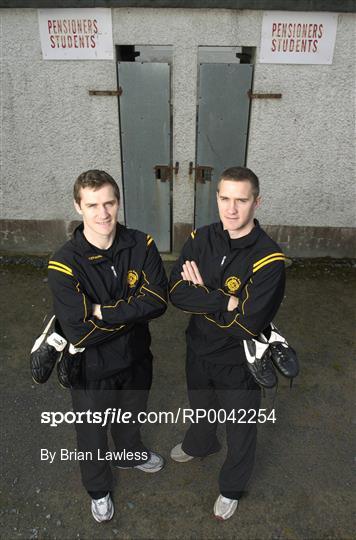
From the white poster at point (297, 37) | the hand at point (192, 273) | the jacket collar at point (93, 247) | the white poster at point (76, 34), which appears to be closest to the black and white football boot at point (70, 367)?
the jacket collar at point (93, 247)

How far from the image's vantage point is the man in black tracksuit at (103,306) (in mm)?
2486

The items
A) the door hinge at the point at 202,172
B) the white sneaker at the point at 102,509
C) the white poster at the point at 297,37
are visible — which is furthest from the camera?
the door hinge at the point at 202,172

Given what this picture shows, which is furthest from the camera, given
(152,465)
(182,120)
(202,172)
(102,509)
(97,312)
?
(202,172)

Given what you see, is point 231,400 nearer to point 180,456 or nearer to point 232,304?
point 232,304

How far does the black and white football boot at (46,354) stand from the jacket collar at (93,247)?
0.55m

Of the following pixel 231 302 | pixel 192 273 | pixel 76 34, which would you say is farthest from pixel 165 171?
pixel 231 302

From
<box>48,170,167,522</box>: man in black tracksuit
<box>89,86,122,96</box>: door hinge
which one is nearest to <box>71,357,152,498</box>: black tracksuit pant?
<box>48,170,167,522</box>: man in black tracksuit

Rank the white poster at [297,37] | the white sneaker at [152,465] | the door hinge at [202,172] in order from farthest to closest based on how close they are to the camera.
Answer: the door hinge at [202,172] → the white poster at [297,37] → the white sneaker at [152,465]

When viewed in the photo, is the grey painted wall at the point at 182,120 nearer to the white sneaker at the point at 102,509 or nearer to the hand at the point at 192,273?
the hand at the point at 192,273

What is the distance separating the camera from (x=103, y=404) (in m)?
2.72

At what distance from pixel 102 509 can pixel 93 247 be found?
183 centimetres

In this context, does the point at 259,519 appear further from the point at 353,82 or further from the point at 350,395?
the point at 353,82

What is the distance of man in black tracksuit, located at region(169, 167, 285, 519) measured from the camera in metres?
2.49

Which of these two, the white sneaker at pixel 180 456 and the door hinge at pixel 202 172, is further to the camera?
the door hinge at pixel 202 172
